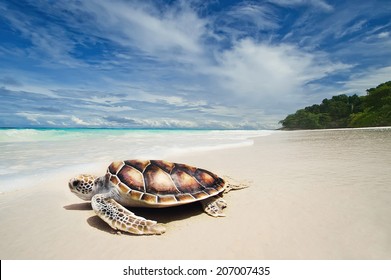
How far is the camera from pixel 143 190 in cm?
325

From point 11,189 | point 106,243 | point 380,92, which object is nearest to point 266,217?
point 106,243

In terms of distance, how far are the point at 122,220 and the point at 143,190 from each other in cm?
51

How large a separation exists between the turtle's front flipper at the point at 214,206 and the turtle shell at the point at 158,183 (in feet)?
0.41

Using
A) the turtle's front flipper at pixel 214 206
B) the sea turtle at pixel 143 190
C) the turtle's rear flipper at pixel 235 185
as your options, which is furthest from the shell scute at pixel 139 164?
the turtle's rear flipper at pixel 235 185

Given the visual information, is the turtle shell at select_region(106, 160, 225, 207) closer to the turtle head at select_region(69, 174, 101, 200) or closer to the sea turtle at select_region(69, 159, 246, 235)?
the sea turtle at select_region(69, 159, 246, 235)

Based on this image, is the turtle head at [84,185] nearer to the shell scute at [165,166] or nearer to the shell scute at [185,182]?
the shell scute at [165,166]

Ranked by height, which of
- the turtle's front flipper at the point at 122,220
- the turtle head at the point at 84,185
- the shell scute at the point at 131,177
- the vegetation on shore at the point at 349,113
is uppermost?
the vegetation on shore at the point at 349,113

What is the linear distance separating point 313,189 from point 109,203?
3.55m

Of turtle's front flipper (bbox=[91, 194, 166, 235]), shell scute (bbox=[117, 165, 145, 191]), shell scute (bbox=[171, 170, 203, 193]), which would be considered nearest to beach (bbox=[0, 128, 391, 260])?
turtle's front flipper (bbox=[91, 194, 166, 235])

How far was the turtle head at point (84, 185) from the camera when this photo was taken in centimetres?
366

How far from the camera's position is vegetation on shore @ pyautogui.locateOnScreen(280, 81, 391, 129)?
45091 mm

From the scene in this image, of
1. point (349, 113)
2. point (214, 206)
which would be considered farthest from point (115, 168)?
point (349, 113)

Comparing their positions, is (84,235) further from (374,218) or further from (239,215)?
(374,218)

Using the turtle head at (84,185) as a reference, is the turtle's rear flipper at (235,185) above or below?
below
